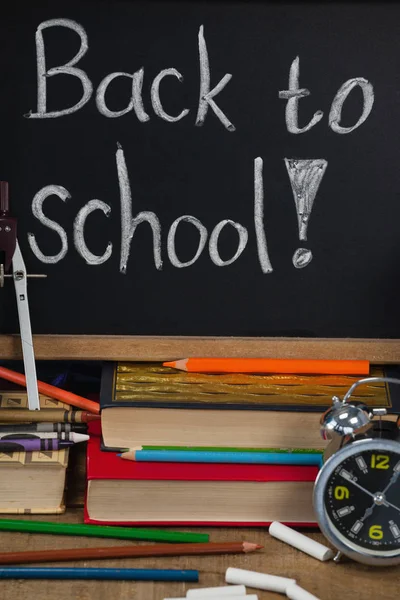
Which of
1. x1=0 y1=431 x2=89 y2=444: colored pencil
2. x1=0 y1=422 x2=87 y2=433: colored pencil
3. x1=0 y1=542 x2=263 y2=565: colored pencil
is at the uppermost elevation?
x1=0 y1=422 x2=87 y2=433: colored pencil

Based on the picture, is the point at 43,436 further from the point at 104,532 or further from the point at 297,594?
the point at 297,594

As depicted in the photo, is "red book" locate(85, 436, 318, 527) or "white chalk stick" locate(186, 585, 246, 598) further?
"red book" locate(85, 436, 318, 527)

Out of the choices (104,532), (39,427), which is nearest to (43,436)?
(39,427)

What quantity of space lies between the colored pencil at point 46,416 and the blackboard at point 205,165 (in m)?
0.11

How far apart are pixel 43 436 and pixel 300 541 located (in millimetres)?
334

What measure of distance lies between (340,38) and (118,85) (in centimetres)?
27

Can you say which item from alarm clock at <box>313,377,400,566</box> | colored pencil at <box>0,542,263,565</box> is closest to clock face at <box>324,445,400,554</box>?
alarm clock at <box>313,377,400,566</box>

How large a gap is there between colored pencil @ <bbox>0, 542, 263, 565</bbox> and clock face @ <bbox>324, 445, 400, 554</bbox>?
0.11 metres

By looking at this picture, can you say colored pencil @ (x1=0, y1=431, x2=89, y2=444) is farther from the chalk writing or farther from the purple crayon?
the chalk writing

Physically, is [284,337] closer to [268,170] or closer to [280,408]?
[280,408]

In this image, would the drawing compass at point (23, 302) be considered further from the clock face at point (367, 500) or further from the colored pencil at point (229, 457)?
the clock face at point (367, 500)

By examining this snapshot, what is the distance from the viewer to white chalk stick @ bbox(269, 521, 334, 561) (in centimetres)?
103

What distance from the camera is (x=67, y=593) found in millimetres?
961

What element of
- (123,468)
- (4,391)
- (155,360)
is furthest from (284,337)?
(4,391)
